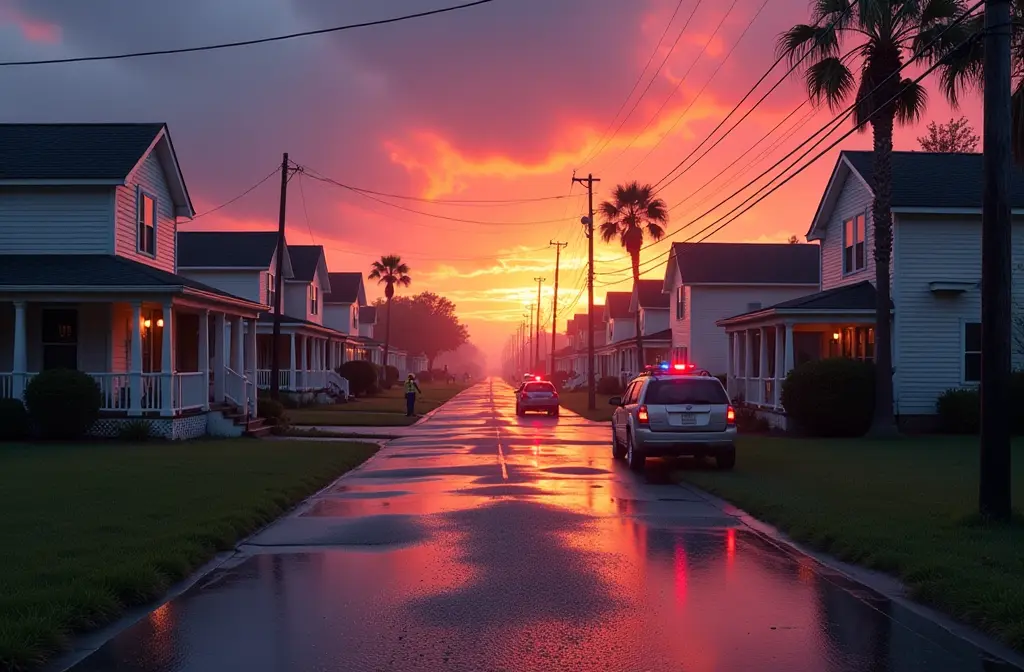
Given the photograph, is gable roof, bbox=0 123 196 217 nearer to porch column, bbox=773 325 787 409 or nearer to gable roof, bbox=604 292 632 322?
porch column, bbox=773 325 787 409

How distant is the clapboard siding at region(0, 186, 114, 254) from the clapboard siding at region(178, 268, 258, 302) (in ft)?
73.4

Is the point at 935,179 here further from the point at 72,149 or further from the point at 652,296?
the point at 652,296

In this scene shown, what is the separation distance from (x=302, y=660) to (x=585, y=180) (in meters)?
44.5

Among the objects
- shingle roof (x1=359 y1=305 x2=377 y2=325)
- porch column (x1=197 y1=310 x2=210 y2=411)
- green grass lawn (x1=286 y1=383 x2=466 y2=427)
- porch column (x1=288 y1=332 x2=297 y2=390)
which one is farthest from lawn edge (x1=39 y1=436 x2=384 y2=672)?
shingle roof (x1=359 y1=305 x2=377 y2=325)

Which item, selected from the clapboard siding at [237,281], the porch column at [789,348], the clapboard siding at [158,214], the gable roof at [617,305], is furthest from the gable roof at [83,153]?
the gable roof at [617,305]

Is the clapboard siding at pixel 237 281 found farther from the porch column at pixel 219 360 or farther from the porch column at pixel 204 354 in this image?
the porch column at pixel 204 354

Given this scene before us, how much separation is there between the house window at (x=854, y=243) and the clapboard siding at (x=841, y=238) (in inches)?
7.4

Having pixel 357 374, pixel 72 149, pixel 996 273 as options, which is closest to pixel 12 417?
pixel 72 149

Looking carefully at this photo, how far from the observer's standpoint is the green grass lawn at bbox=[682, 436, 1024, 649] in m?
7.98

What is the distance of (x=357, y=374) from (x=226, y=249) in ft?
37.9

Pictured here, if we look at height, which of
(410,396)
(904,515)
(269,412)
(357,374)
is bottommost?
(904,515)

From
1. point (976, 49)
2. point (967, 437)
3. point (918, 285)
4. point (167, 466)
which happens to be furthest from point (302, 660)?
point (918, 285)

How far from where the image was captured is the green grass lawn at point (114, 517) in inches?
290

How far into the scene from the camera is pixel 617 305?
78.1m
